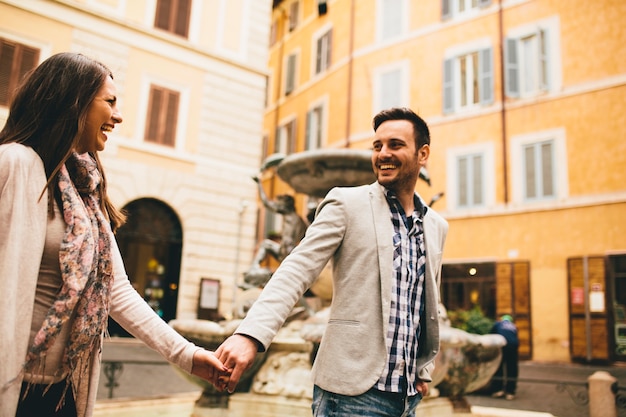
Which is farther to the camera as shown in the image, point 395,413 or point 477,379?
point 477,379

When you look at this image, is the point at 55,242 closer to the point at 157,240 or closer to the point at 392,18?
the point at 157,240

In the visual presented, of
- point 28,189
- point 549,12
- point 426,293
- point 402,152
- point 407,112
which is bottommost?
point 426,293

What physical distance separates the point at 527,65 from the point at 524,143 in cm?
239

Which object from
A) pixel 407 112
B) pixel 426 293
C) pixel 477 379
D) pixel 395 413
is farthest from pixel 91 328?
pixel 477 379

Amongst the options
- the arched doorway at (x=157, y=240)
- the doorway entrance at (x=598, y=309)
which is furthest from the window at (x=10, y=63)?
the doorway entrance at (x=598, y=309)

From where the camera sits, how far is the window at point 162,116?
1478 centimetres

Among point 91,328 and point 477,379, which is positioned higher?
point 91,328

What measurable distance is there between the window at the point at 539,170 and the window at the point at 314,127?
318 inches

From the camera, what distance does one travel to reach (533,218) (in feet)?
48.3

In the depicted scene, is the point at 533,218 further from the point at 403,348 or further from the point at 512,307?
the point at 403,348

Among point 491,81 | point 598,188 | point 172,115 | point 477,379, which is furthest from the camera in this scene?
point 491,81

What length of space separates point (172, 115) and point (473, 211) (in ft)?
28.8

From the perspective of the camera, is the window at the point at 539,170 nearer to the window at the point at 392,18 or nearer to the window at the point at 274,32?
the window at the point at 392,18

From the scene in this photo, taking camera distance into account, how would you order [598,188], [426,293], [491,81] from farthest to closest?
1. [491,81]
2. [598,188]
3. [426,293]
